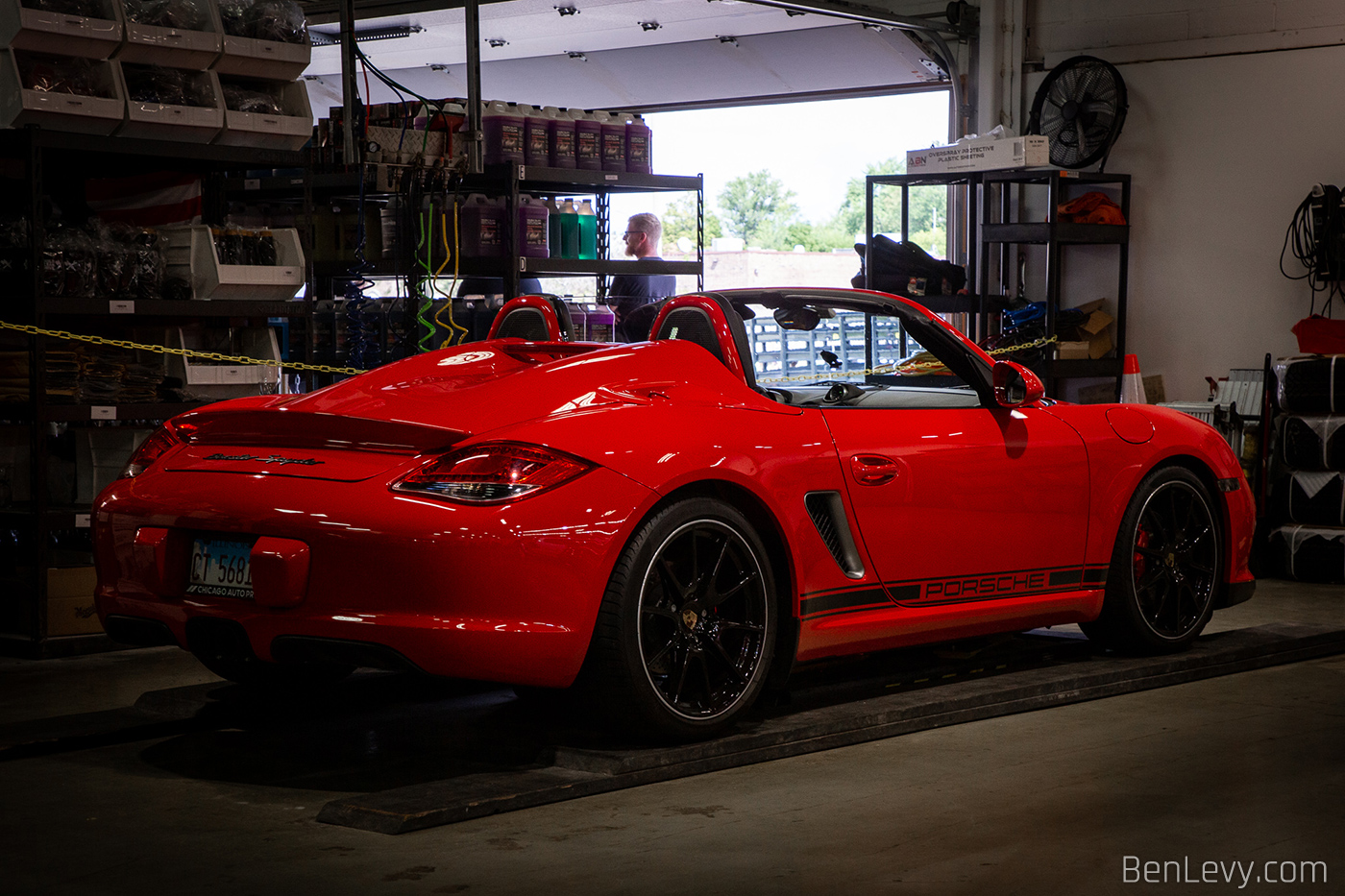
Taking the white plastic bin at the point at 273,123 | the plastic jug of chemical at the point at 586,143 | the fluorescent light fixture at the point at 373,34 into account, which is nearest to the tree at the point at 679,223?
the fluorescent light fixture at the point at 373,34

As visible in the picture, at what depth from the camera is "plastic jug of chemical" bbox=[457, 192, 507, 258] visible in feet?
29.1

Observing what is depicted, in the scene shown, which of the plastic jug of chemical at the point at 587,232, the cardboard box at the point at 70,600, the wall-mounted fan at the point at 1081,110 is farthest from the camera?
the wall-mounted fan at the point at 1081,110

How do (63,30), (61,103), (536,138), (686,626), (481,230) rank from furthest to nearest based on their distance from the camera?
(536,138) → (481,230) → (63,30) → (61,103) → (686,626)

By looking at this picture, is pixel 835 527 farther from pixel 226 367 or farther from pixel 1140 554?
pixel 226 367

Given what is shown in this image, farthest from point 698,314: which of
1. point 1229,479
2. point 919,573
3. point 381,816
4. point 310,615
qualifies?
point 1229,479

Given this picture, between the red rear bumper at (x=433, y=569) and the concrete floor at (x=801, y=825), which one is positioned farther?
the red rear bumper at (x=433, y=569)

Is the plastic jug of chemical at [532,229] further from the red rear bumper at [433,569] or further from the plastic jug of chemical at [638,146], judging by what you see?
the red rear bumper at [433,569]

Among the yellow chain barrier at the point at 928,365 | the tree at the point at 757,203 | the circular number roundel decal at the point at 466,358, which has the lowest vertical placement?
the yellow chain barrier at the point at 928,365

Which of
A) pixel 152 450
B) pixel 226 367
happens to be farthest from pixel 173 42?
pixel 152 450

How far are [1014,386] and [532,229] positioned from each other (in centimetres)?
457

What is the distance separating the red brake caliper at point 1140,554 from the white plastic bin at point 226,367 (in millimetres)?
3681

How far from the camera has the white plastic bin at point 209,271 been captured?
21.0 ft

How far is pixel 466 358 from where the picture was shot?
14.4 ft

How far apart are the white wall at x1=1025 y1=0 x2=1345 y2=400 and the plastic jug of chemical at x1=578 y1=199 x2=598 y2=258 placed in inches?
139
